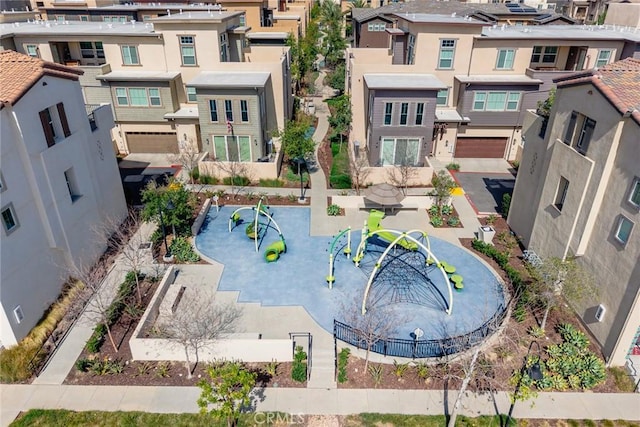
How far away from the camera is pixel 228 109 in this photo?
32.9 metres

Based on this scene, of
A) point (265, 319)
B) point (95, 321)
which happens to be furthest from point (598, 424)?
point (95, 321)

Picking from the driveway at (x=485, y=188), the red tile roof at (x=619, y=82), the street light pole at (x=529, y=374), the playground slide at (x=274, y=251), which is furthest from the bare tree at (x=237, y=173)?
the street light pole at (x=529, y=374)

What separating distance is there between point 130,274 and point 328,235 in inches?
470

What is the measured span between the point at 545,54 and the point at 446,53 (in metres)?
9.37

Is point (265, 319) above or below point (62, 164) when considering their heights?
below

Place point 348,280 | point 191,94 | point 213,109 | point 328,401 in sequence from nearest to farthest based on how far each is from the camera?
point 328,401
point 348,280
point 213,109
point 191,94

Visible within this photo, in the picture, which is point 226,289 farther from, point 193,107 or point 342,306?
point 193,107

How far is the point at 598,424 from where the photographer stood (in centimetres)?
1608

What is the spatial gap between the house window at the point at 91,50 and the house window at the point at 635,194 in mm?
40929

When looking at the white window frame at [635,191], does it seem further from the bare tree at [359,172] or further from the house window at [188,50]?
the house window at [188,50]

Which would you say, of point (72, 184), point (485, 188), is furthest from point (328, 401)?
point (485, 188)

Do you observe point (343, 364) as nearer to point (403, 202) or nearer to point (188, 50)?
point (403, 202)

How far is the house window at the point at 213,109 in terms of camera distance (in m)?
32.7

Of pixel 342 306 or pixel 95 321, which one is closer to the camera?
pixel 95 321
